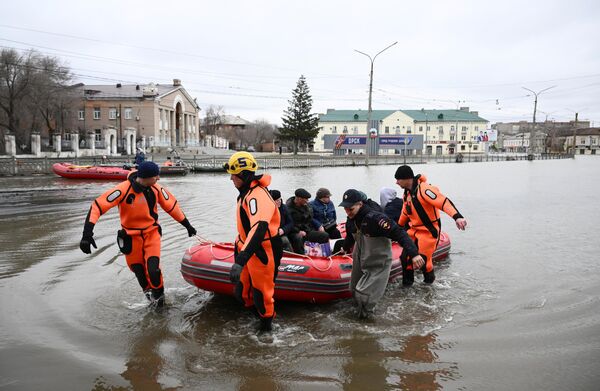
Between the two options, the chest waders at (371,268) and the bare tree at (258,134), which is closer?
the chest waders at (371,268)

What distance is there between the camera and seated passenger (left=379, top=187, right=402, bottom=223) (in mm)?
7234

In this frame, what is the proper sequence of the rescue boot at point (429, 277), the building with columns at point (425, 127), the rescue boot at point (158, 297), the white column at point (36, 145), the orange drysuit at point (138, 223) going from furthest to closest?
the building with columns at point (425, 127) → the white column at point (36, 145) → the rescue boot at point (429, 277) → the rescue boot at point (158, 297) → the orange drysuit at point (138, 223)

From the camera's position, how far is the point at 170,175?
101ft

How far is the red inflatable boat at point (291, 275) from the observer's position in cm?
587

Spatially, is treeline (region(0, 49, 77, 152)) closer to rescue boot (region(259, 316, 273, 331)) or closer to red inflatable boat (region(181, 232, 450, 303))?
red inflatable boat (region(181, 232, 450, 303))

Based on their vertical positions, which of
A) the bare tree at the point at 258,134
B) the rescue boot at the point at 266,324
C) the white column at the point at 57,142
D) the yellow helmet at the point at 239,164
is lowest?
the rescue boot at the point at 266,324

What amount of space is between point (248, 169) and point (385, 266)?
2.01 metres

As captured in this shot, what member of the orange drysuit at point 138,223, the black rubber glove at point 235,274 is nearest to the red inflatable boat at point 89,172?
the orange drysuit at point 138,223

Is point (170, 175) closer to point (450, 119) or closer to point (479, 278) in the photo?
point (479, 278)

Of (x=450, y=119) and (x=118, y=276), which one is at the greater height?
(x=450, y=119)

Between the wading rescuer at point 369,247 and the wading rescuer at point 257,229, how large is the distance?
93 cm

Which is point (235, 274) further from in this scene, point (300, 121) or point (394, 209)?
point (300, 121)

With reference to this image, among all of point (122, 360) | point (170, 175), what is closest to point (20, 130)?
point (170, 175)

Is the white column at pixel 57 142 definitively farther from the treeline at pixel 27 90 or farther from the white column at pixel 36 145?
the treeline at pixel 27 90
